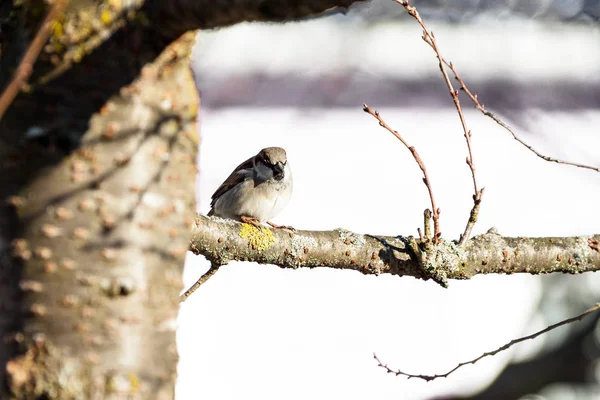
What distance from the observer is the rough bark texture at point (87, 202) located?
2.36ft

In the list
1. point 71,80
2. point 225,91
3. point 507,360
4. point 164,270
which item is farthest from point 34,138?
point 507,360

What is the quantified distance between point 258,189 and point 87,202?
2.08 metres

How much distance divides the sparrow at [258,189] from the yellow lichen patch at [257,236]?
3.62 feet

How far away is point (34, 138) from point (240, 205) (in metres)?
2.08

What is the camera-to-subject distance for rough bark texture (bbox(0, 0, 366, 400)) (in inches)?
28.3

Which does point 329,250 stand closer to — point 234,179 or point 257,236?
point 257,236

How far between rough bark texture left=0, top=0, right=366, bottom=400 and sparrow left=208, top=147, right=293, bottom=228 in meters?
1.99

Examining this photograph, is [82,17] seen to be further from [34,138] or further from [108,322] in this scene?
[108,322]

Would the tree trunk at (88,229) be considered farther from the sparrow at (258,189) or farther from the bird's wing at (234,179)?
Result: the bird's wing at (234,179)

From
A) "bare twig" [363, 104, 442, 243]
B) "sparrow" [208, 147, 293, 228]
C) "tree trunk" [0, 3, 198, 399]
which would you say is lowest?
"tree trunk" [0, 3, 198, 399]

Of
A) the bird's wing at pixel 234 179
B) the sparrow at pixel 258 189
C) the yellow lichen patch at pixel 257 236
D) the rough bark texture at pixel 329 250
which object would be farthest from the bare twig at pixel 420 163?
the bird's wing at pixel 234 179

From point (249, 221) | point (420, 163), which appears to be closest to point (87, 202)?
point (420, 163)

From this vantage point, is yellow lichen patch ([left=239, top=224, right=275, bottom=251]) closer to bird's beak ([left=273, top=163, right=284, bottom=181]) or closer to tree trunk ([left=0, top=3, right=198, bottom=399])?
tree trunk ([left=0, top=3, right=198, bottom=399])

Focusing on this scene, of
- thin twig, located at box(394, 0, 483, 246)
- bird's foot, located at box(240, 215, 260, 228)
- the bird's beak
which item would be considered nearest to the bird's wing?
the bird's beak
